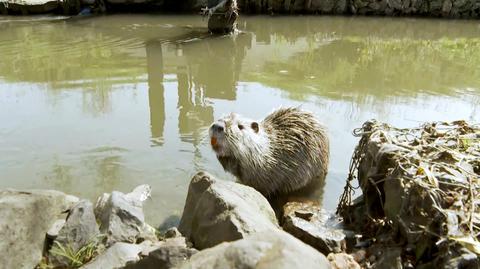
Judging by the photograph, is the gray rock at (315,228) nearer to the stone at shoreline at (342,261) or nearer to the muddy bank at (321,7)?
the stone at shoreline at (342,261)

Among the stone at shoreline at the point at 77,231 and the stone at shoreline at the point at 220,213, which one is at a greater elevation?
the stone at shoreline at the point at 220,213

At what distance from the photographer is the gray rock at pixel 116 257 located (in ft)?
10.0

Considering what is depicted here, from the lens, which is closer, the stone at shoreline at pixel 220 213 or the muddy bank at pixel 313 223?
the muddy bank at pixel 313 223

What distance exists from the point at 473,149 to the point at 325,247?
1290 mm

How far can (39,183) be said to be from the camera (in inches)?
181

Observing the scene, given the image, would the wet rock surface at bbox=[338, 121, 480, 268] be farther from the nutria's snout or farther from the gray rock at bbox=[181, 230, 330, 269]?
the nutria's snout

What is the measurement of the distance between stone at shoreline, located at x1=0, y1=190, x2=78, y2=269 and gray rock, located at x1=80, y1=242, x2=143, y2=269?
437mm

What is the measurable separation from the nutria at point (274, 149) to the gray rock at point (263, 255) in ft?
6.44

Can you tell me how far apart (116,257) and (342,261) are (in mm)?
1527

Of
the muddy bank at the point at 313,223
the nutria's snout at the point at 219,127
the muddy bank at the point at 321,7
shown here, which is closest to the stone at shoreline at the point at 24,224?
the muddy bank at the point at 313,223

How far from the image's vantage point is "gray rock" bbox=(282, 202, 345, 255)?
10.6 feet

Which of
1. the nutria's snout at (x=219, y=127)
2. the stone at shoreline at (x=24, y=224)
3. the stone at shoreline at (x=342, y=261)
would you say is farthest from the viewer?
the nutria's snout at (x=219, y=127)

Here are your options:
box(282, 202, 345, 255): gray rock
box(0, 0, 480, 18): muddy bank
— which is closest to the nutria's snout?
box(282, 202, 345, 255): gray rock

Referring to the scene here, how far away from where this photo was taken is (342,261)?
9.70 feet
